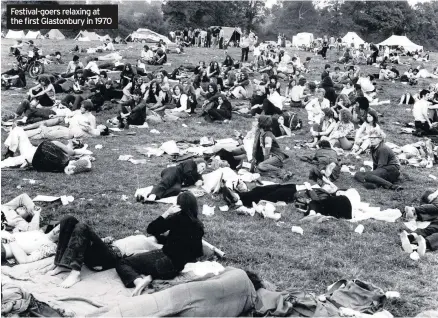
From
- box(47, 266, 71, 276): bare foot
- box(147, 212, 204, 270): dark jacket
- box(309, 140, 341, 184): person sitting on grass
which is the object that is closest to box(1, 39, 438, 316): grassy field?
box(309, 140, 341, 184): person sitting on grass

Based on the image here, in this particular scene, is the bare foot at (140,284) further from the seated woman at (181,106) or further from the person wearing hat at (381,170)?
the seated woman at (181,106)

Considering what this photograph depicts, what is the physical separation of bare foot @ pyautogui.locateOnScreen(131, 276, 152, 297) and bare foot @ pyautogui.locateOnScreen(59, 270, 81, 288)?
70 cm

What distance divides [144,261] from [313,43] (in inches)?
1703

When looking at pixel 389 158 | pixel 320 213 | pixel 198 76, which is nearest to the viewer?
pixel 320 213

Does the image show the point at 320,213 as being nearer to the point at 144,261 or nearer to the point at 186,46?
the point at 144,261

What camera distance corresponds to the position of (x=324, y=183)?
9.96 meters

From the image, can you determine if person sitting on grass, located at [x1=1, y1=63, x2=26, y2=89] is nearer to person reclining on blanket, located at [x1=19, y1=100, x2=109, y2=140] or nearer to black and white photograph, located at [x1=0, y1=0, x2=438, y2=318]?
black and white photograph, located at [x1=0, y1=0, x2=438, y2=318]

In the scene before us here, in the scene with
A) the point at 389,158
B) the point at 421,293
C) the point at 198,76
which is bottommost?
the point at 421,293

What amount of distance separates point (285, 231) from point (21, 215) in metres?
4.15

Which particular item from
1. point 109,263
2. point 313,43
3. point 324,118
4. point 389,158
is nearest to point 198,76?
point 324,118

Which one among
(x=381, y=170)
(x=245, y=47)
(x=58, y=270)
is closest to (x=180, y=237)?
(x=58, y=270)

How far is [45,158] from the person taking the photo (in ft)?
33.2

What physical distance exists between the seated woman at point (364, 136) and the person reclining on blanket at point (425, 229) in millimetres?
3440

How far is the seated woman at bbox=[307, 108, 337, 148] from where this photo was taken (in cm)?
1356
